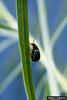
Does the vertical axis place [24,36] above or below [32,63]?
above

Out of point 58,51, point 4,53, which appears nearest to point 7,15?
point 4,53

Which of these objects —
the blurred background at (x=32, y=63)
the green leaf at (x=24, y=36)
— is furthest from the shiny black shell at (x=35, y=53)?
the green leaf at (x=24, y=36)

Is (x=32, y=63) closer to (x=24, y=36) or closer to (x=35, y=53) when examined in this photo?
(x=35, y=53)

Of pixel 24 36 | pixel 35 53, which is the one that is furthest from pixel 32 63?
pixel 24 36

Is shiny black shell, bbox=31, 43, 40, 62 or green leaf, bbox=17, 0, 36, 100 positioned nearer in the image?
green leaf, bbox=17, 0, 36, 100

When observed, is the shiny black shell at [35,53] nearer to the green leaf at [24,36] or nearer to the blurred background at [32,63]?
the blurred background at [32,63]

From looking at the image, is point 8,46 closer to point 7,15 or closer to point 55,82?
point 7,15

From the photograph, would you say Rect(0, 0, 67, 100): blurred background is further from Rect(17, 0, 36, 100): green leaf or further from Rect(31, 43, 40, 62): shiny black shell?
Rect(17, 0, 36, 100): green leaf

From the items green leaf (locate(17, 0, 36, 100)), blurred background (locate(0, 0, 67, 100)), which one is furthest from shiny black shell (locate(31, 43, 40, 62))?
green leaf (locate(17, 0, 36, 100))
